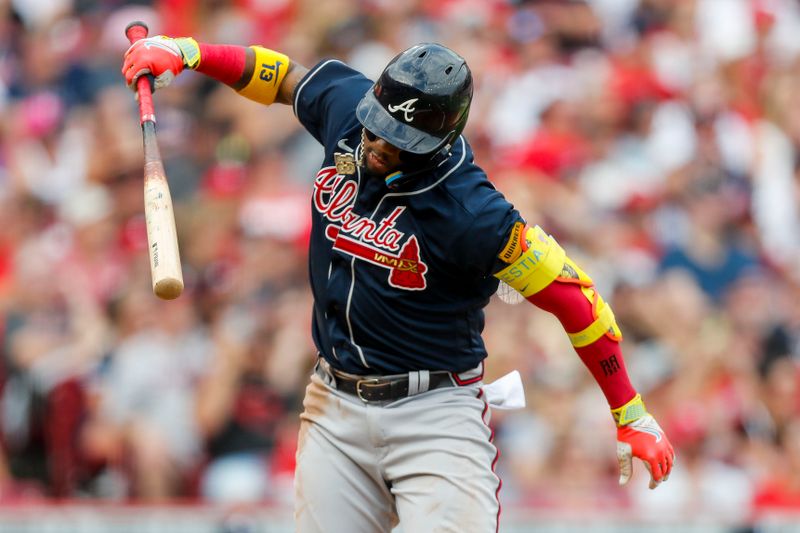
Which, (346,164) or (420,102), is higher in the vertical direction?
(420,102)

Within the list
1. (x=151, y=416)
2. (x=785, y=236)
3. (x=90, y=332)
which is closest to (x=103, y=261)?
(x=90, y=332)

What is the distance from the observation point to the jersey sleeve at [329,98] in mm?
5277

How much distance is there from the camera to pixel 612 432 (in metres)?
8.87

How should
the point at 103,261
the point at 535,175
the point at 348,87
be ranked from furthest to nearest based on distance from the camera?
the point at 535,175, the point at 103,261, the point at 348,87

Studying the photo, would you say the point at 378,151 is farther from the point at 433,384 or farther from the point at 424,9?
the point at 424,9

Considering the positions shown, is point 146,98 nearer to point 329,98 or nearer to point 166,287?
point 329,98

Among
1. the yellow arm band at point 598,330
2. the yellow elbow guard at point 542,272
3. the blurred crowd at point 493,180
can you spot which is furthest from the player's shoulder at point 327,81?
the blurred crowd at point 493,180

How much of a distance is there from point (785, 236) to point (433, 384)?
6.65 meters

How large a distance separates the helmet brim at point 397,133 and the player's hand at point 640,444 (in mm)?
1203

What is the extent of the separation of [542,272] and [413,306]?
1.54 ft

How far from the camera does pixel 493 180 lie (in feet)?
32.9

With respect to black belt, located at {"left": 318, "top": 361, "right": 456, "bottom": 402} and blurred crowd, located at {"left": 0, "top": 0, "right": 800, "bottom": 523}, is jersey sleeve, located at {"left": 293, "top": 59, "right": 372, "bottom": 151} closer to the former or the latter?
black belt, located at {"left": 318, "top": 361, "right": 456, "bottom": 402}

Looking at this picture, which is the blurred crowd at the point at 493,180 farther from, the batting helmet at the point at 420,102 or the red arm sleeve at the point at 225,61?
the batting helmet at the point at 420,102

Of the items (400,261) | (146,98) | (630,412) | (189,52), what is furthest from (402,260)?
(189,52)
